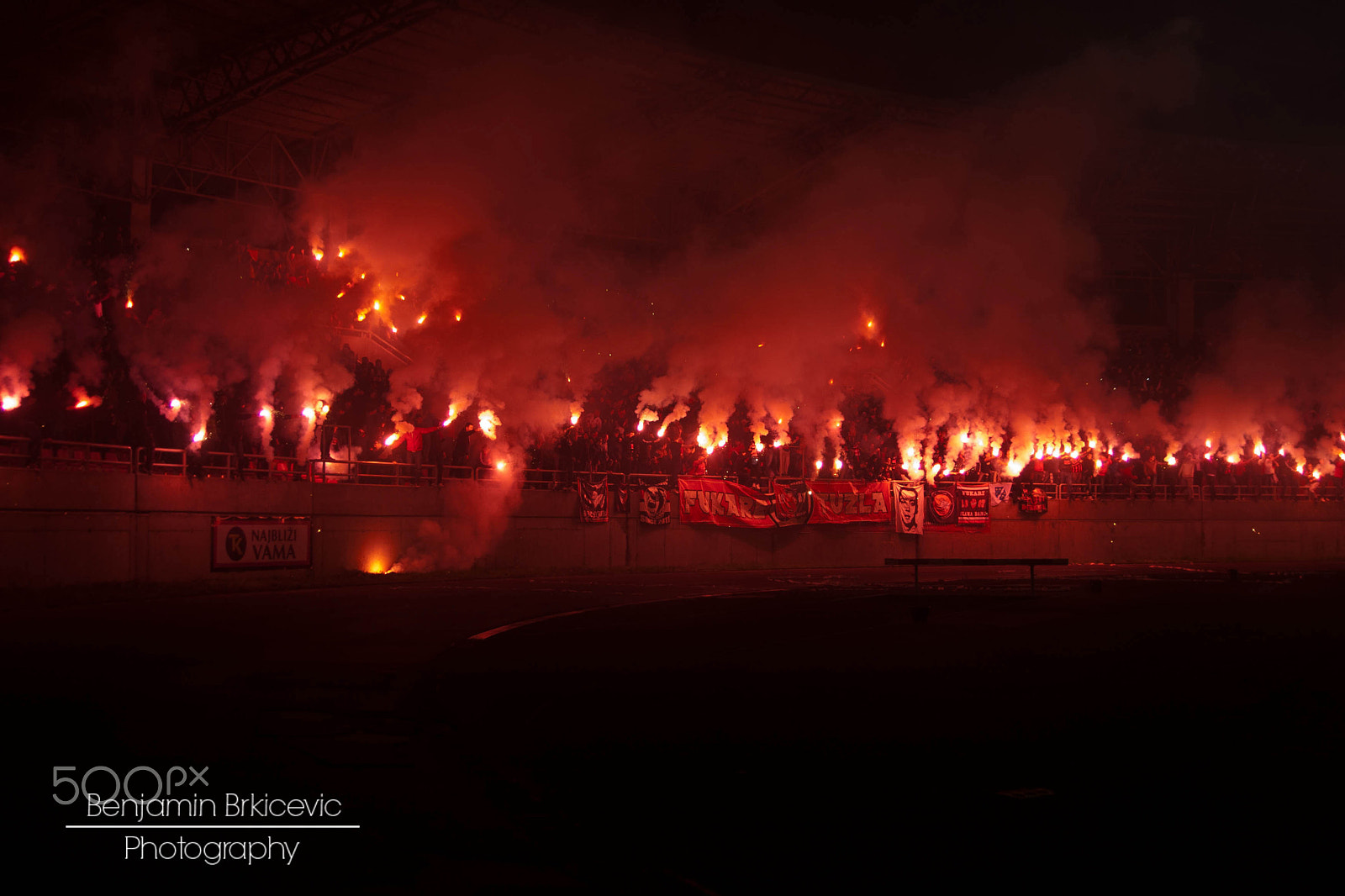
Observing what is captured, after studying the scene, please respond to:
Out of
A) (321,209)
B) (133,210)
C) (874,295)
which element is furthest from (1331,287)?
(133,210)

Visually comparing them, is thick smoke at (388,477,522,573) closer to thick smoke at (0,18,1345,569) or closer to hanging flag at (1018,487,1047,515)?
thick smoke at (0,18,1345,569)

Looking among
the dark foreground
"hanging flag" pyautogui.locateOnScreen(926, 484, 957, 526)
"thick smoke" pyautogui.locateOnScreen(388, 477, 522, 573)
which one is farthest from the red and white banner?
the dark foreground

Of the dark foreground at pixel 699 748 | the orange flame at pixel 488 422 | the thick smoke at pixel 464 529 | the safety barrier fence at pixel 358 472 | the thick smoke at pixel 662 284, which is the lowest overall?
the dark foreground at pixel 699 748

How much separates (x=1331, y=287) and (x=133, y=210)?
48078 mm

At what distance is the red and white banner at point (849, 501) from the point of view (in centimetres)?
3525

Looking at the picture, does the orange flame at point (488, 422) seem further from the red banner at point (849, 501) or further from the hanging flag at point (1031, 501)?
the hanging flag at point (1031, 501)

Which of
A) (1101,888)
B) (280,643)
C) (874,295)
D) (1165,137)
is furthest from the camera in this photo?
(1165,137)

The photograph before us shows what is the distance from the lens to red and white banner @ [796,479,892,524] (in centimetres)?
3525

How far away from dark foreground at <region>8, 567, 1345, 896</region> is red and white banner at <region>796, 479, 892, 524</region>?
20.0 meters

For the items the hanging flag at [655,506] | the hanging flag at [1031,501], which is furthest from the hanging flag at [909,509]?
the hanging flag at [655,506]

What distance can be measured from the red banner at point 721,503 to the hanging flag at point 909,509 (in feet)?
16.7

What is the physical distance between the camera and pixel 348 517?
2616 centimetres

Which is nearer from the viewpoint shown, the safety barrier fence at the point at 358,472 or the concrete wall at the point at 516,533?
the concrete wall at the point at 516,533

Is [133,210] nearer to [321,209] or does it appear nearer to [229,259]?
[229,259]
